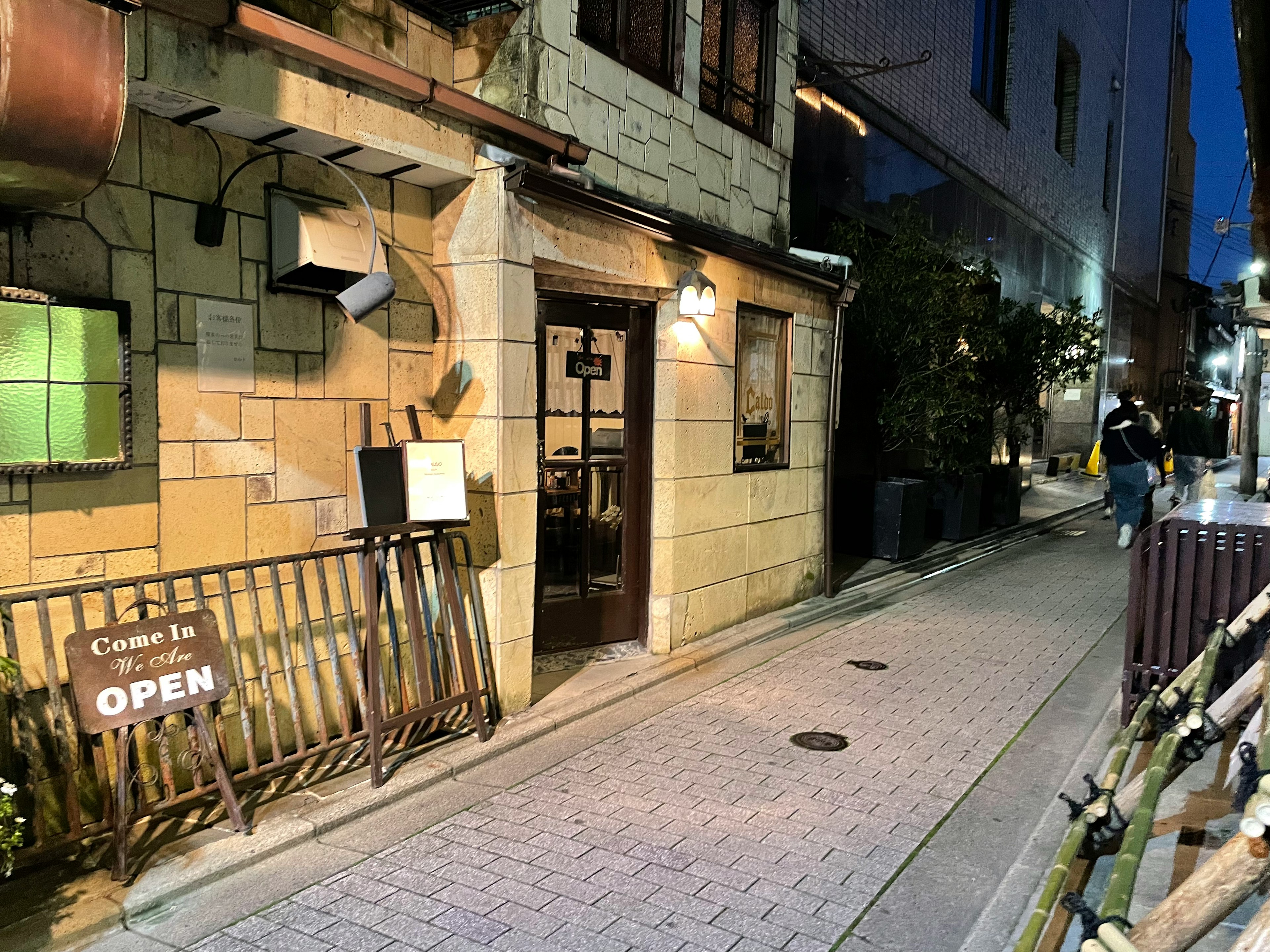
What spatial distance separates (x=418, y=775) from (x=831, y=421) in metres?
6.41

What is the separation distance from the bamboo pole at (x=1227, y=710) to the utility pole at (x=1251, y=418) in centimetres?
1885

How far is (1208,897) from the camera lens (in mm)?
2449

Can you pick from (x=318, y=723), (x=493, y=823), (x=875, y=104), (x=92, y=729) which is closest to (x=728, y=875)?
(x=493, y=823)

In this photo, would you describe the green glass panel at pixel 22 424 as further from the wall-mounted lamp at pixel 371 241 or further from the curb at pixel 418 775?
the curb at pixel 418 775

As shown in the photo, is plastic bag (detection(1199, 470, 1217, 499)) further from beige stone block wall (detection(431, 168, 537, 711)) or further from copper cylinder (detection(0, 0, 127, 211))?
copper cylinder (detection(0, 0, 127, 211))

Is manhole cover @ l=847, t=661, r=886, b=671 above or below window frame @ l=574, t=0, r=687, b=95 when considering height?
below

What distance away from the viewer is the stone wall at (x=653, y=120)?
6.41 m

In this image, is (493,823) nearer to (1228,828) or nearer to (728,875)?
(728,875)

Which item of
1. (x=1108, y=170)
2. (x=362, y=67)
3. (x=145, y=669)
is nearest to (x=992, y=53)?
(x=1108, y=170)

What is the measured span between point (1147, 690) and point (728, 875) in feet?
10.7

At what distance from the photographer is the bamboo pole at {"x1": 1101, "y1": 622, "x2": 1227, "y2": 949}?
101 inches

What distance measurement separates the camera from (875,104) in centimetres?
1331

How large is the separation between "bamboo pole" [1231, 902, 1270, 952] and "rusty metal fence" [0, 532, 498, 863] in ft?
12.8

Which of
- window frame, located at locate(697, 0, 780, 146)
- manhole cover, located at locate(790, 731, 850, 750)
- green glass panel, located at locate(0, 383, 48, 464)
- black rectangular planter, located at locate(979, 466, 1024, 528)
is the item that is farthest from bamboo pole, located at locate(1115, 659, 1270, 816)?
black rectangular planter, located at locate(979, 466, 1024, 528)
